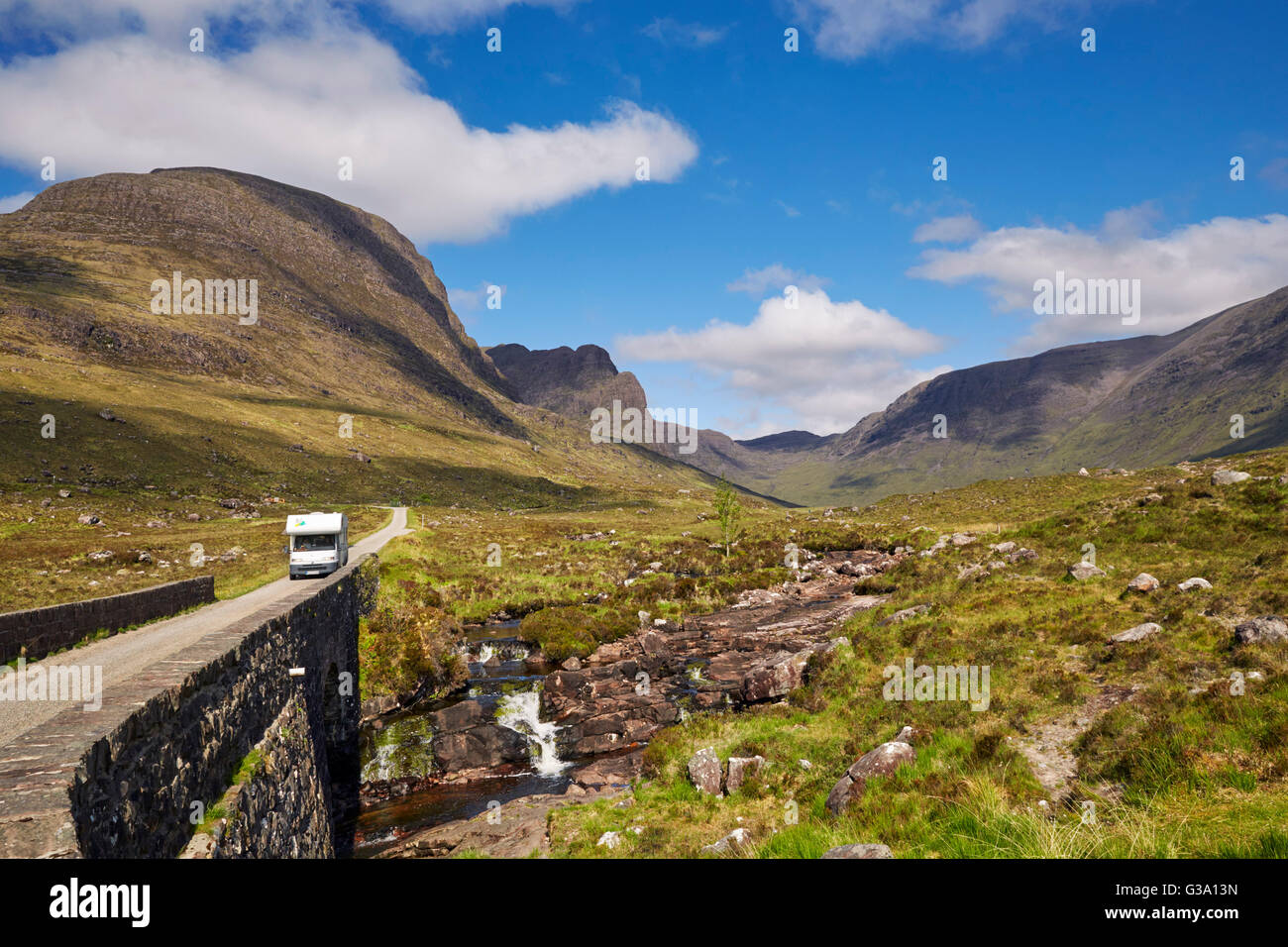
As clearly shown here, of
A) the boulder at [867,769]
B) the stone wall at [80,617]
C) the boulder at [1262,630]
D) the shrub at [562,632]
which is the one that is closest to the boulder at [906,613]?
the boulder at [1262,630]

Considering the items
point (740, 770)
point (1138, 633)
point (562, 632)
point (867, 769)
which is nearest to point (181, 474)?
point (562, 632)

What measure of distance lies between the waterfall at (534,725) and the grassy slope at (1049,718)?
Answer: 4981mm

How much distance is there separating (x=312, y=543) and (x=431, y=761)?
490 inches

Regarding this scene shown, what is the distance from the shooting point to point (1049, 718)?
15.2 meters

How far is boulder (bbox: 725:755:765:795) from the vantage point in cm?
1702

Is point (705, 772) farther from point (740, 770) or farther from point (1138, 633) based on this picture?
point (1138, 633)

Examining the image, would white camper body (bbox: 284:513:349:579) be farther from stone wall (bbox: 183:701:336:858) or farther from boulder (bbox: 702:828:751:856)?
boulder (bbox: 702:828:751:856)

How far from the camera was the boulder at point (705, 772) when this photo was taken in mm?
17219

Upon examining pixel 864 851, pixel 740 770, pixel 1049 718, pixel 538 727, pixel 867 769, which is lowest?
pixel 538 727

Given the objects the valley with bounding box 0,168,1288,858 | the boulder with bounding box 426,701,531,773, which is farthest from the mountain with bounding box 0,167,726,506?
the boulder with bounding box 426,701,531,773

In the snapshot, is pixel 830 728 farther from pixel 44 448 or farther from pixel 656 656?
pixel 44 448

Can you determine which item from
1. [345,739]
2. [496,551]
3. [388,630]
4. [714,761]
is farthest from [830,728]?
[496,551]

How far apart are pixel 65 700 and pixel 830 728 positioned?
62.3 ft

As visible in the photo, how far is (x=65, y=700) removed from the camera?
39.5 ft
